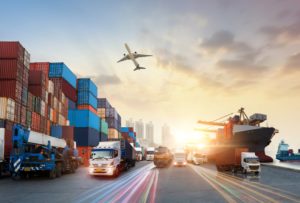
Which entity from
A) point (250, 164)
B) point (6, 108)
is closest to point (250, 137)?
point (250, 164)

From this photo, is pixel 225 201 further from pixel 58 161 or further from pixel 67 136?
pixel 67 136

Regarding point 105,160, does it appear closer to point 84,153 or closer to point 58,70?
point 58,70

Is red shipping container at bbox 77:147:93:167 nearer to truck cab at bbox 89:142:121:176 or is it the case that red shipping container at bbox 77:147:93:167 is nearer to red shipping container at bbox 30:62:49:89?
red shipping container at bbox 30:62:49:89

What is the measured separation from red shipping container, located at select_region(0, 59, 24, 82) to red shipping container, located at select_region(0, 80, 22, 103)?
0.55 metres

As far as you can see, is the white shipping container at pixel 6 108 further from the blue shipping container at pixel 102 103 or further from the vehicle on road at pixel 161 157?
the blue shipping container at pixel 102 103

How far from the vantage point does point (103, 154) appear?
2664 cm

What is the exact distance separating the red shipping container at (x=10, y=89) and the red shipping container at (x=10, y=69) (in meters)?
0.55

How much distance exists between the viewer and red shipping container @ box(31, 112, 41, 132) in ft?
120

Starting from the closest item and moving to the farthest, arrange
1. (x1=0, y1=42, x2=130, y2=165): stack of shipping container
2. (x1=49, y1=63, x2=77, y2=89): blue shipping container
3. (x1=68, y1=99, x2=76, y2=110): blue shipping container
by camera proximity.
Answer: (x1=0, y1=42, x2=130, y2=165): stack of shipping container < (x1=49, y1=63, x2=77, y2=89): blue shipping container < (x1=68, y1=99, x2=76, y2=110): blue shipping container

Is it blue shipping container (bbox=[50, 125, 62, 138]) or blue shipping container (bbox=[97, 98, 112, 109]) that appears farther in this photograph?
blue shipping container (bbox=[97, 98, 112, 109])

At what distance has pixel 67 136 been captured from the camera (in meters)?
47.8

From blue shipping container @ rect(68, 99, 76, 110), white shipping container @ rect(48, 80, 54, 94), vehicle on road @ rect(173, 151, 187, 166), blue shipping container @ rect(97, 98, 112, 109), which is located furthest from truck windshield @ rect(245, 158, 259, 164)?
blue shipping container @ rect(97, 98, 112, 109)

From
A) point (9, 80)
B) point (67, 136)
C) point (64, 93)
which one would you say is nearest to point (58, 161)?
point (9, 80)

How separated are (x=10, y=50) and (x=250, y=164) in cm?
2640
